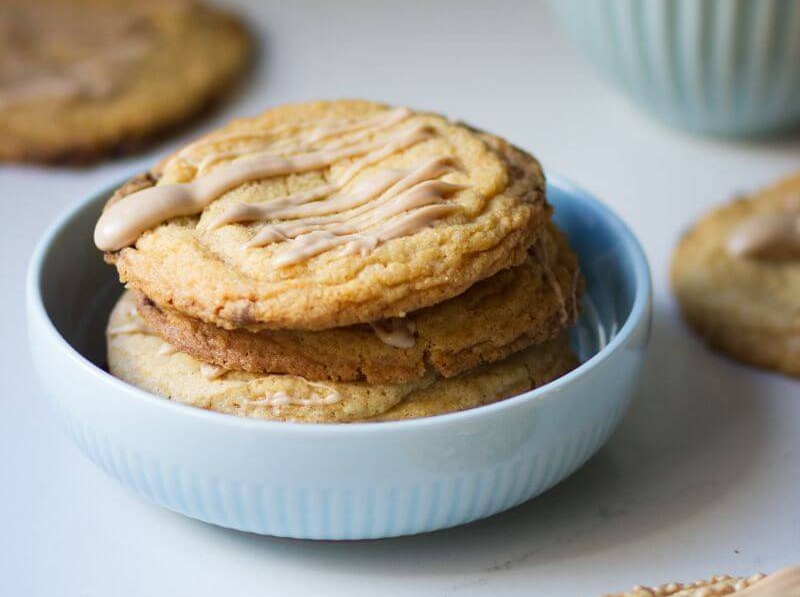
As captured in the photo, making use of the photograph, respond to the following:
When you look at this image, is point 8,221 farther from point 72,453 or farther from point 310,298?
point 310,298

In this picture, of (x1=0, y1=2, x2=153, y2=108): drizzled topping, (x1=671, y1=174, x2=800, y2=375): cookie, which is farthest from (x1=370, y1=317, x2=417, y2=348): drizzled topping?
(x1=0, y1=2, x2=153, y2=108): drizzled topping

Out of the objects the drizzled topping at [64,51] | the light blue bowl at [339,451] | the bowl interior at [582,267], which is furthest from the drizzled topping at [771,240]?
the drizzled topping at [64,51]

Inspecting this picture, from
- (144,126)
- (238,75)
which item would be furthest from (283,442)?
(238,75)

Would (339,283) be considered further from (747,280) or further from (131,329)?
(747,280)

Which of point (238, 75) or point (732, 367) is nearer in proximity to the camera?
point (732, 367)

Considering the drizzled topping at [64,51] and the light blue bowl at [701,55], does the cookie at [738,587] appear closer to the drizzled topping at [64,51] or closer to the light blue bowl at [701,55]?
the light blue bowl at [701,55]

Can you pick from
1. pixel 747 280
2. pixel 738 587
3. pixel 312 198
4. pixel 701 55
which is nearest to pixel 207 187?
pixel 312 198
